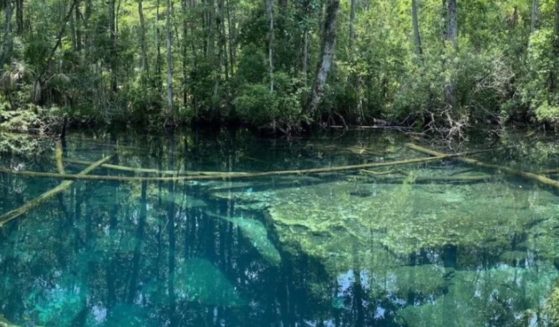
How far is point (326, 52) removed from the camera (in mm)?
22016

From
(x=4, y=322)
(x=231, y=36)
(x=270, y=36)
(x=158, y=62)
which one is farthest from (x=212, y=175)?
(x=158, y=62)

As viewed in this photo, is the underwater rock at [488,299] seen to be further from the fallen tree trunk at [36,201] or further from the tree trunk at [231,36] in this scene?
the tree trunk at [231,36]

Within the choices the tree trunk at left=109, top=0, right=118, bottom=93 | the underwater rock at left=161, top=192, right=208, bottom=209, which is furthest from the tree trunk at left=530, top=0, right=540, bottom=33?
the tree trunk at left=109, top=0, right=118, bottom=93

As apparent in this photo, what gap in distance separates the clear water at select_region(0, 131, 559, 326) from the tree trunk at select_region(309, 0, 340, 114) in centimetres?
669

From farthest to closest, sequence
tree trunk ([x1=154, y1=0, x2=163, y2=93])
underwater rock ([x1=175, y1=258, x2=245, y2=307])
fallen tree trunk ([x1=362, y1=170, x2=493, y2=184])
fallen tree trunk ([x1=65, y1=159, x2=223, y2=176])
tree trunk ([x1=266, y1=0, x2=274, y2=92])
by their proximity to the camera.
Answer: tree trunk ([x1=154, y1=0, x2=163, y2=93])
tree trunk ([x1=266, y1=0, x2=274, y2=92])
fallen tree trunk ([x1=65, y1=159, x2=223, y2=176])
fallen tree trunk ([x1=362, y1=170, x2=493, y2=184])
underwater rock ([x1=175, y1=258, x2=245, y2=307])

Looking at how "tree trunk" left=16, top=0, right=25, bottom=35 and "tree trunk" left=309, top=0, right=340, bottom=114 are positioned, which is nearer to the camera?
"tree trunk" left=309, top=0, right=340, bottom=114

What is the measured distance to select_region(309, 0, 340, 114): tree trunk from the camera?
21.8 meters

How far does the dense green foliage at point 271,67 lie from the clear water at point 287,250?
6140mm

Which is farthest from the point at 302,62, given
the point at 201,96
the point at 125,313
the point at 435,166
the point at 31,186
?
the point at 125,313

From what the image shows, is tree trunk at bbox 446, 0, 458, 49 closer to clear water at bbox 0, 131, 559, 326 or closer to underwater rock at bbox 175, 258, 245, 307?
clear water at bbox 0, 131, 559, 326

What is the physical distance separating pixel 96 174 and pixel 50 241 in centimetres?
510

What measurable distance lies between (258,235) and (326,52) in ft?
43.3

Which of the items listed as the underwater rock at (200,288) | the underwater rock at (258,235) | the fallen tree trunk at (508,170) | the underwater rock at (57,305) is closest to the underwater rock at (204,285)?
the underwater rock at (200,288)

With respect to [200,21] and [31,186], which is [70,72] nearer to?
[200,21]
